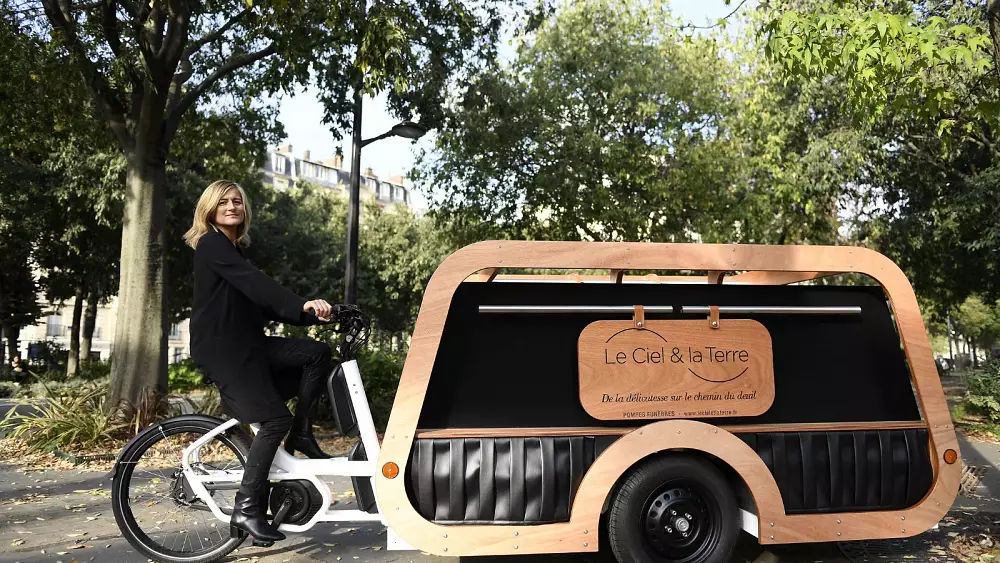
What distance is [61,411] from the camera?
8.45 meters

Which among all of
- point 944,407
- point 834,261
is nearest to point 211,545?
point 834,261

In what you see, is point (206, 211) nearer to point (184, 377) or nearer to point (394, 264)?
point (184, 377)

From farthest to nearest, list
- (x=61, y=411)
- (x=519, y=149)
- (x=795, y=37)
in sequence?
(x=519, y=149)
(x=61, y=411)
(x=795, y=37)

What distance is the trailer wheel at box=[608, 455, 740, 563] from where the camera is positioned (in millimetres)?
3635

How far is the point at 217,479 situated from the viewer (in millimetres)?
3945

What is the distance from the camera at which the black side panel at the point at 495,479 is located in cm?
356

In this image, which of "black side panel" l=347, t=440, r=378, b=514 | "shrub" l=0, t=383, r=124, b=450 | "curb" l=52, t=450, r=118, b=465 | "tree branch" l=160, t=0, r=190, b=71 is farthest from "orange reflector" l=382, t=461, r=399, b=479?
"tree branch" l=160, t=0, r=190, b=71

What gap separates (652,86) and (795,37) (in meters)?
13.3

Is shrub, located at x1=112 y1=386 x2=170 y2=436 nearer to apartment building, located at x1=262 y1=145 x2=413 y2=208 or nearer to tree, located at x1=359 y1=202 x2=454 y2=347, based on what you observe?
tree, located at x1=359 y1=202 x2=454 y2=347

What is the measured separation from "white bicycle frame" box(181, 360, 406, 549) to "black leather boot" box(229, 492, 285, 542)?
0.12m

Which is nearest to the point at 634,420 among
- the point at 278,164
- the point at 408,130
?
the point at 408,130

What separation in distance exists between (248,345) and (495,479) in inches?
52.2

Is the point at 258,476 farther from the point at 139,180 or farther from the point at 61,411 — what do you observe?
the point at 139,180

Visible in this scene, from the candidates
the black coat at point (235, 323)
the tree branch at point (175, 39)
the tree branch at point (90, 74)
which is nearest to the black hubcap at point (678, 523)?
the black coat at point (235, 323)
